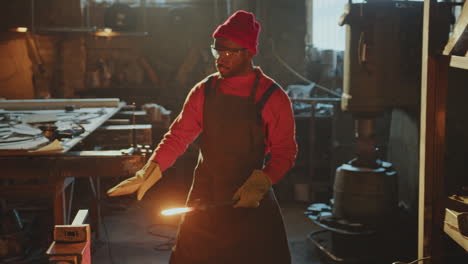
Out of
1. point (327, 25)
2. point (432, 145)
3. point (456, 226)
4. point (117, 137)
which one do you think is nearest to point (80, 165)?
point (117, 137)

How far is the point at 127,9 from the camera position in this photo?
9.06 meters

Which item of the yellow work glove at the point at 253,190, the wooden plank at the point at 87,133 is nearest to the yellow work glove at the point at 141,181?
the yellow work glove at the point at 253,190

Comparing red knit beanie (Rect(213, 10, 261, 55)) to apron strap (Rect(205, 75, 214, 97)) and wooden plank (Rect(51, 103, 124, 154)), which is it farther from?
wooden plank (Rect(51, 103, 124, 154))

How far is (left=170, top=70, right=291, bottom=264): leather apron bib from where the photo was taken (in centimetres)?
276

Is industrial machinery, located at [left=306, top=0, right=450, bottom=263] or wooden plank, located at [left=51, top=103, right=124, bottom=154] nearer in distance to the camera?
wooden plank, located at [left=51, top=103, right=124, bottom=154]

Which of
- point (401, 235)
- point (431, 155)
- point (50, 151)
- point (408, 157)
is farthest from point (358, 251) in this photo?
point (50, 151)

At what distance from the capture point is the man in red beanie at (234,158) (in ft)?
9.05

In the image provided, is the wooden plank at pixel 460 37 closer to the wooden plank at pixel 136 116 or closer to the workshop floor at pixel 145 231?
the workshop floor at pixel 145 231

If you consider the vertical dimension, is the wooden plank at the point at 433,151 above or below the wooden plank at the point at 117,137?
above

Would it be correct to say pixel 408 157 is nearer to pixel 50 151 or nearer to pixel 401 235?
pixel 401 235

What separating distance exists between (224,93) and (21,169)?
Result: 153 centimetres

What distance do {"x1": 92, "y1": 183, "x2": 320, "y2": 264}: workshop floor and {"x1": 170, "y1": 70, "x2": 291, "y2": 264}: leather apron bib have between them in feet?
7.01

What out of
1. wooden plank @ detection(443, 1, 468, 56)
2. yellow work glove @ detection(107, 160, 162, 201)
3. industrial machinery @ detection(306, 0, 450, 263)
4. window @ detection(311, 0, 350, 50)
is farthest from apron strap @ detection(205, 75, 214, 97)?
window @ detection(311, 0, 350, 50)

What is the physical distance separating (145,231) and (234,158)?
3.05 m
